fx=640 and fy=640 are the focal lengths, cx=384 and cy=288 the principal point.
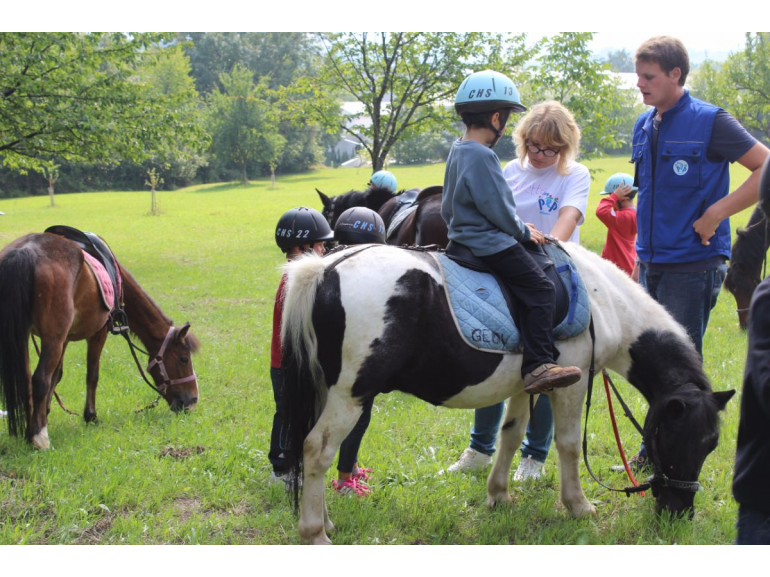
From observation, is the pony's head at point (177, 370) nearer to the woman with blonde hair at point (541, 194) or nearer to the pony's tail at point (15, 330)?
the pony's tail at point (15, 330)

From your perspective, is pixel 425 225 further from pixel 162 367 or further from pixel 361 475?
pixel 361 475

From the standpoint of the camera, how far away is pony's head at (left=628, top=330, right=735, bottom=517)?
11.8ft

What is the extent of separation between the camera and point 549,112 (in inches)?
163

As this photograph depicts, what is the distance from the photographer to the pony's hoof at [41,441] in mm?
4863

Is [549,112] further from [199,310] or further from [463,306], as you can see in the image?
[199,310]

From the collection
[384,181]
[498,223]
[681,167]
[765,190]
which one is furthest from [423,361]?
[384,181]

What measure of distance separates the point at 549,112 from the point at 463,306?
161 cm

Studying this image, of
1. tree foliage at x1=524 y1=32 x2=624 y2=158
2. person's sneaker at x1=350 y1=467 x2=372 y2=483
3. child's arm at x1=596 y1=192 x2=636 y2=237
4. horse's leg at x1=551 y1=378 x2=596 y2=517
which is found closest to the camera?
horse's leg at x1=551 y1=378 x2=596 y2=517

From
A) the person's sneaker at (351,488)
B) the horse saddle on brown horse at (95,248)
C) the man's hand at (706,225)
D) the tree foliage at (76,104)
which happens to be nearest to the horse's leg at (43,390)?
the horse saddle on brown horse at (95,248)

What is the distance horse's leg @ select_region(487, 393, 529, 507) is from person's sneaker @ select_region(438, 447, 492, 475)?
515 millimetres

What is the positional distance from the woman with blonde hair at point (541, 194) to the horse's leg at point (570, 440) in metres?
0.55

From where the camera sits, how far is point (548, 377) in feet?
10.8

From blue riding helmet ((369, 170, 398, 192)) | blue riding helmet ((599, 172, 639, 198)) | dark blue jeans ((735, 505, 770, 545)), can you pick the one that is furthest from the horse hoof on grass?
blue riding helmet ((369, 170, 398, 192))

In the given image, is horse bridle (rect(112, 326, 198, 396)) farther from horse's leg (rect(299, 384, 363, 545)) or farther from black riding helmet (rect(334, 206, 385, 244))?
horse's leg (rect(299, 384, 363, 545))
